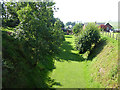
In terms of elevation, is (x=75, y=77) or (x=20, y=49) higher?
(x=20, y=49)

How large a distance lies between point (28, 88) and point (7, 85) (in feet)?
6.22

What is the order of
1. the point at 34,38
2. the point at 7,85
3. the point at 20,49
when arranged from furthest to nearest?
the point at 34,38 → the point at 20,49 → the point at 7,85

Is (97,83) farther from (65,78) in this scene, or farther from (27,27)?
(27,27)

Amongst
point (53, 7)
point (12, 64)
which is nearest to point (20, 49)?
point (12, 64)

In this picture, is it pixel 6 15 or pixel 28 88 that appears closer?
pixel 28 88

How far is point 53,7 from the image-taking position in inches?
1070

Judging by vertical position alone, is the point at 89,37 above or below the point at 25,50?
above

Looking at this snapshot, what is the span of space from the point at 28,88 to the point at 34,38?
216 inches

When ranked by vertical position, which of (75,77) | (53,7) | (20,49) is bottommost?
(75,77)

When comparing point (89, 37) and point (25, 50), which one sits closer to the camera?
point (25, 50)

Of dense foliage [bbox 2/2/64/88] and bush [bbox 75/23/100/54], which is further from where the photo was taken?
bush [bbox 75/23/100/54]

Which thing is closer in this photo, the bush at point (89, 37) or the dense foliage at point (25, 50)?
the dense foliage at point (25, 50)

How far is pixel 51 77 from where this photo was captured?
16.5 metres

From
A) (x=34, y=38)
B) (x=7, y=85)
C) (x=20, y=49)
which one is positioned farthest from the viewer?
(x=34, y=38)
